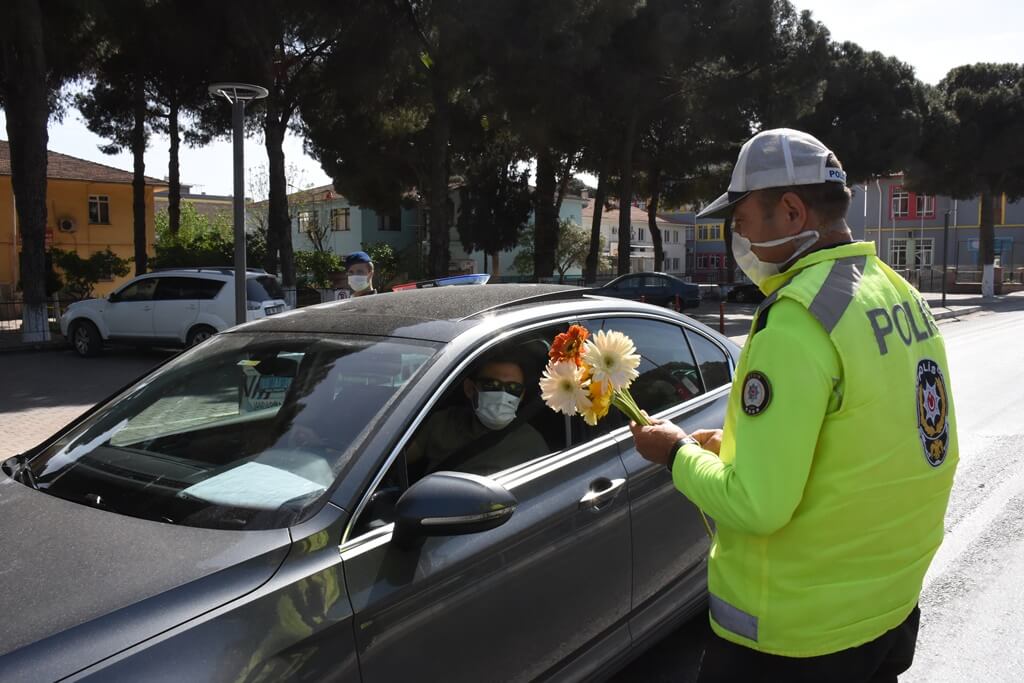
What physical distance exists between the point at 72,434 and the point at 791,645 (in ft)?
8.00

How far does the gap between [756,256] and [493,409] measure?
1.34 metres

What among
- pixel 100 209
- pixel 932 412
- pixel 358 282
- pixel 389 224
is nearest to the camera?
pixel 932 412

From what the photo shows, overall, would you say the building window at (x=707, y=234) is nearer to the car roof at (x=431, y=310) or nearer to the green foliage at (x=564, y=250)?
the green foliage at (x=564, y=250)

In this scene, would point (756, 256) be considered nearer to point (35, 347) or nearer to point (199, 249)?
point (35, 347)

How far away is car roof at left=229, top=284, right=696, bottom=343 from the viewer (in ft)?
8.84

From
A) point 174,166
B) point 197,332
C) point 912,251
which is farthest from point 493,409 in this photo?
point 912,251

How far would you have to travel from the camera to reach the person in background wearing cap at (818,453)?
1506 millimetres

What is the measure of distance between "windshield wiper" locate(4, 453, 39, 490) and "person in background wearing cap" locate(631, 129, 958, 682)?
1.99 metres

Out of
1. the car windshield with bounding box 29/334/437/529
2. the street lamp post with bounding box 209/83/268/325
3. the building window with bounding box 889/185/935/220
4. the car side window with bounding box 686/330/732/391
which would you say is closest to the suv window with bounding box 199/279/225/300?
the street lamp post with bounding box 209/83/268/325

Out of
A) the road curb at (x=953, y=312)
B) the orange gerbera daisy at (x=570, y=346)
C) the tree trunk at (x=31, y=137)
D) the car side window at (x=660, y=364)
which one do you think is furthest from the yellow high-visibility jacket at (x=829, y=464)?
the road curb at (x=953, y=312)

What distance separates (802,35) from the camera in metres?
28.2

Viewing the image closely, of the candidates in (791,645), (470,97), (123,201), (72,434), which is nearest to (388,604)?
(791,645)

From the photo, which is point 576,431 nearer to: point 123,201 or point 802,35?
point 802,35

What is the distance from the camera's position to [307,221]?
2005 inches
